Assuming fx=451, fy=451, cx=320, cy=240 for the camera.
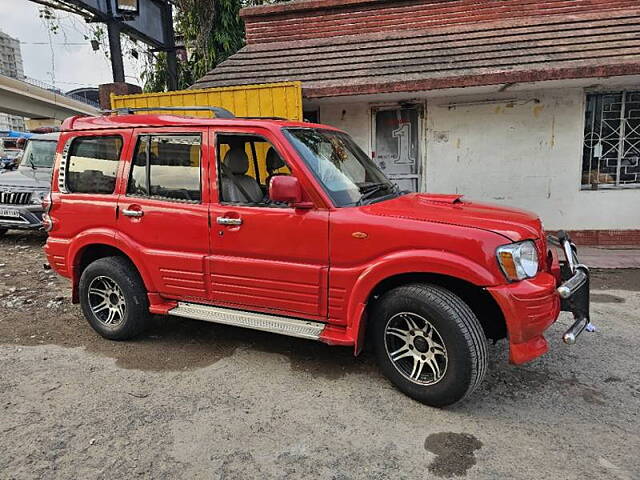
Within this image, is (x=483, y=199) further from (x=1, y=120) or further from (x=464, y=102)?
(x=1, y=120)

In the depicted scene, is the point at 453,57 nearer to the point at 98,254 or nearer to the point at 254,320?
the point at 254,320

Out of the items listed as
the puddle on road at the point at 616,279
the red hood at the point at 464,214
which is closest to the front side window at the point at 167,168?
the red hood at the point at 464,214

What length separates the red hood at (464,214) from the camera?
2.92 metres

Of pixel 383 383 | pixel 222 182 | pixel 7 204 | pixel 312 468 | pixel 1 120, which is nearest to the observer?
pixel 312 468

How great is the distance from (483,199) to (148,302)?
239 inches

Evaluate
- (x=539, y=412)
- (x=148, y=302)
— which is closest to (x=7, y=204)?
(x=148, y=302)

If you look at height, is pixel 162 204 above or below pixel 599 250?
above

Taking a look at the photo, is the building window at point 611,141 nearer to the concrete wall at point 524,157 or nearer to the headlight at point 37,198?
the concrete wall at point 524,157

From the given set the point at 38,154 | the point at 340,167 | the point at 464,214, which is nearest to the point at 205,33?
the point at 38,154

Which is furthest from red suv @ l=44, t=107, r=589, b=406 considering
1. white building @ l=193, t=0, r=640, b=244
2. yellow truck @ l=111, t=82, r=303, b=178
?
white building @ l=193, t=0, r=640, b=244

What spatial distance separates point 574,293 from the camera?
9.93 feet

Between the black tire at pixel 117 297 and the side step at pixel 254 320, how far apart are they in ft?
1.35

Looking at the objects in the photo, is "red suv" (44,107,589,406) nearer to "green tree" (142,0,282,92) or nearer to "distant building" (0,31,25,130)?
"green tree" (142,0,282,92)

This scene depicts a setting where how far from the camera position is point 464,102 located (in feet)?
25.5
